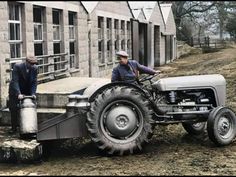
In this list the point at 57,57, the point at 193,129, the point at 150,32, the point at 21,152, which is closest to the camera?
the point at 21,152

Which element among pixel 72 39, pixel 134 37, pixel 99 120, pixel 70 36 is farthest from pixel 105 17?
pixel 99 120

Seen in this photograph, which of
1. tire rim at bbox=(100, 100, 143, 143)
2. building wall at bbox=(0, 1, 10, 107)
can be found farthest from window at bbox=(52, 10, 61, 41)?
tire rim at bbox=(100, 100, 143, 143)

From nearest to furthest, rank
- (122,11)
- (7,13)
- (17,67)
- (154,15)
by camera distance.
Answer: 1. (17,67)
2. (7,13)
3. (122,11)
4. (154,15)

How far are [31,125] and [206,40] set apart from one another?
44204 mm

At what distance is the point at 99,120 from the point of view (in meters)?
6.77

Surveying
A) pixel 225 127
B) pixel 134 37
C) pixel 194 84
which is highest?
pixel 134 37

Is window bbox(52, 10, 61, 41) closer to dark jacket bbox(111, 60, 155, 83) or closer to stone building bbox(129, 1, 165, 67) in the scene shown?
dark jacket bbox(111, 60, 155, 83)

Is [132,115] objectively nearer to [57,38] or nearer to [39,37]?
[39,37]

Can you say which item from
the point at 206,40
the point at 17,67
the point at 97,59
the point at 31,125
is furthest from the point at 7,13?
the point at 206,40

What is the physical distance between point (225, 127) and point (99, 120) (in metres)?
2.17

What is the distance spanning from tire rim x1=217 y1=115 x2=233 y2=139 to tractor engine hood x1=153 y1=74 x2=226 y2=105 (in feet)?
1.33

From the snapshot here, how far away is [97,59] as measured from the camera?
18375 mm

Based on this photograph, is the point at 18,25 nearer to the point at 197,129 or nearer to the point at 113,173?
the point at 197,129

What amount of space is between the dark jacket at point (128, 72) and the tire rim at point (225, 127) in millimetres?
1386
